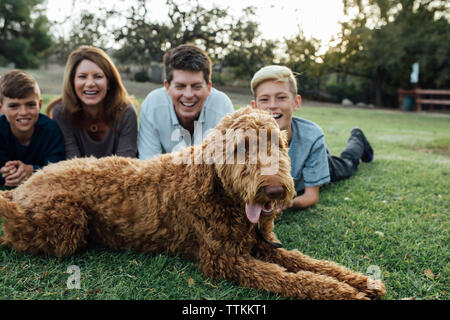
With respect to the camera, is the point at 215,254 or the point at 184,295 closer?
the point at 184,295

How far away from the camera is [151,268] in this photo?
2.54m

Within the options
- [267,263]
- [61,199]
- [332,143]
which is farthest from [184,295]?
[332,143]

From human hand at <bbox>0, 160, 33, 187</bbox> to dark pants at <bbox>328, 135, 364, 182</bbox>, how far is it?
14.1 feet

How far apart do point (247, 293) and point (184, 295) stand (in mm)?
436

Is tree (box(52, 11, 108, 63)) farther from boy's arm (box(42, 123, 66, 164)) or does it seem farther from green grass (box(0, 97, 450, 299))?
green grass (box(0, 97, 450, 299))

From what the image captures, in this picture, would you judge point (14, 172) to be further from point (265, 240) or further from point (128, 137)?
point (265, 240)

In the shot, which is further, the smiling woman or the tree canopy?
the tree canopy

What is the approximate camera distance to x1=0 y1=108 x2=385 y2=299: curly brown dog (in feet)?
7.40

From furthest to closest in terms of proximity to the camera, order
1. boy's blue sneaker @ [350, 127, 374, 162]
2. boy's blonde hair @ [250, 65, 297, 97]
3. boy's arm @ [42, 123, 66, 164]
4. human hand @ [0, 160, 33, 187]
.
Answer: boy's blue sneaker @ [350, 127, 374, 162] < boy's arm @ [42, 123, 66, 164] < human hand @ [0, 160, 33, 187] < boy's blonde hair @ [250, 65, 297, 97]

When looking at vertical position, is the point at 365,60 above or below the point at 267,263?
above

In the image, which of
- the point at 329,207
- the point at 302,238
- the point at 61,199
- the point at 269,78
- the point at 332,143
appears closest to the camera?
the point at 61,199

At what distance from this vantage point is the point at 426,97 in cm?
2855

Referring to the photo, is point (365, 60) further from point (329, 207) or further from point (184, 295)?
point (184, 295)

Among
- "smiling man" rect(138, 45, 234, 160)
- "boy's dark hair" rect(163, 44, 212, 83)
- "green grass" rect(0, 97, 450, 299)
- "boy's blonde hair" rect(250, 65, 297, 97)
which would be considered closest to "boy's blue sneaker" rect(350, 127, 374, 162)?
"green grass" rect(0, 97, 450, 299)
